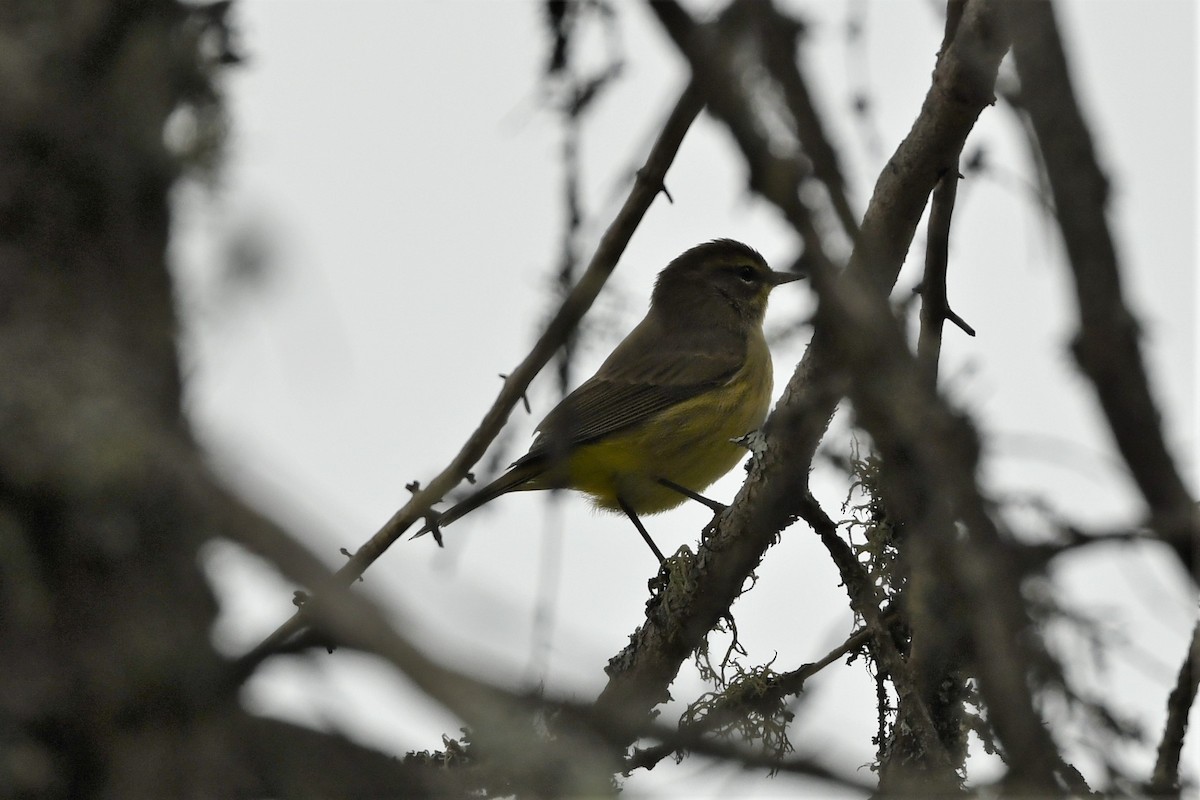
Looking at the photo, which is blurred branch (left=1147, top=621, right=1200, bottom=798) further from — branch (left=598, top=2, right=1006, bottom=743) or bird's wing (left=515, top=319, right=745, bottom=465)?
bird's wing (left=515, top=319, right=745, bottom=465)

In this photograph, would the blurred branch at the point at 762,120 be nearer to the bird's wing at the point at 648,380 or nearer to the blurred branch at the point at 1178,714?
the blurred branch at the point at 1178,714

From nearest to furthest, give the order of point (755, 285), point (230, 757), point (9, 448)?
point (230, 757) → point (9, 448) → point (755, 285)

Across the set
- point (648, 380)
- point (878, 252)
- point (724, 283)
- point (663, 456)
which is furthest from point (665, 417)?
point (878, 252)

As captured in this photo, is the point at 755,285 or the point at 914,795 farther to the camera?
the point at 755,285

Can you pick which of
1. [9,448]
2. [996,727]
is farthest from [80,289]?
[996,727]

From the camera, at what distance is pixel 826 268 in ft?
5.05

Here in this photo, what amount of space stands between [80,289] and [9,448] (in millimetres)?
719

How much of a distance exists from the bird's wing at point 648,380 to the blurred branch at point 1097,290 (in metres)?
5.95

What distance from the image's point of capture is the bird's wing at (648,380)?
7973 mm

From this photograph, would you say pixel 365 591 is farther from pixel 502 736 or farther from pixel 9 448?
pixel 9 448

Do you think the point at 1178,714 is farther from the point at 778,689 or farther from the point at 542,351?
the point at 778,689

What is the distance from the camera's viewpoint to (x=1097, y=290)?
1.51 m

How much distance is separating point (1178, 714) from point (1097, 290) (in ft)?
5.25

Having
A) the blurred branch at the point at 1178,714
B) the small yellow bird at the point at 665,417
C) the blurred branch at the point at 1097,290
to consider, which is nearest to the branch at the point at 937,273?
the blurred branch at the point at 1178,714
